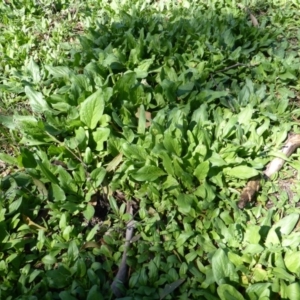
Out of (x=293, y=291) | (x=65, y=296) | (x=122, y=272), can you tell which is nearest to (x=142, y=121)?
(x=122, y=272)

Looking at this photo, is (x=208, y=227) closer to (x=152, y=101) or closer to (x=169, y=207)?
(x=169, y=207)

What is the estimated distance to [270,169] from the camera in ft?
9.78

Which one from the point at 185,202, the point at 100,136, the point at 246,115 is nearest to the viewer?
the point at 185,202

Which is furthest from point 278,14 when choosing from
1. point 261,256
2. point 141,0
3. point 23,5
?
point 261,256

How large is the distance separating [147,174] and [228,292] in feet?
2.96

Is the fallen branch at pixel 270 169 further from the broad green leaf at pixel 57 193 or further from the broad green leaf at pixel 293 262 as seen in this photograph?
the broad green leaf at pixel 57 193

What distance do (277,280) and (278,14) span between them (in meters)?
3.23

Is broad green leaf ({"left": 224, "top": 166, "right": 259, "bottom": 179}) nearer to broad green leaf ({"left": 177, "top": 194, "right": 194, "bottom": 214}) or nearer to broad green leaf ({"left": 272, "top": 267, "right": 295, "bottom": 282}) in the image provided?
broad green leaf ({"left": 177, "top": 194, "right": 194, "bottom": 214})

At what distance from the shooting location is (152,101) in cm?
334

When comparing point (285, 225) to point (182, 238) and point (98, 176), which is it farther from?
point (98, 176)

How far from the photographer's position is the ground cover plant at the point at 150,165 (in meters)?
2.32

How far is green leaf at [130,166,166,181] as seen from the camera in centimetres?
269

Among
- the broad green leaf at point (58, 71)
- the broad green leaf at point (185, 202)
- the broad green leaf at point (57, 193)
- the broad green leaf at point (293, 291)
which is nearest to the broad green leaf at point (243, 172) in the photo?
the broad green leaf at point (185, 202)

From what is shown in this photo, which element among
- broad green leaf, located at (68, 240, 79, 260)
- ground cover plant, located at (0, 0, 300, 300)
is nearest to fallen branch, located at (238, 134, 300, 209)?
ground cover plant, located at (0, 0, 300, 300)
